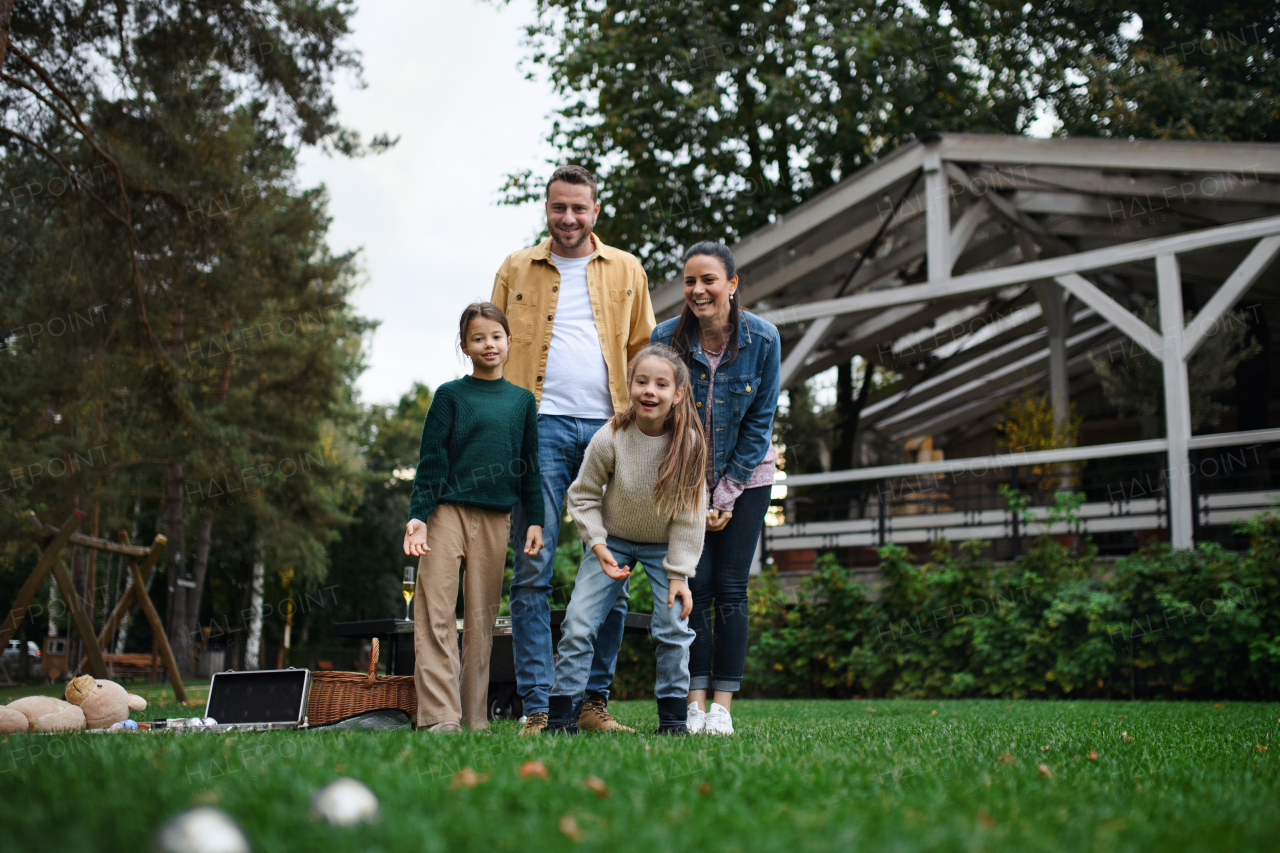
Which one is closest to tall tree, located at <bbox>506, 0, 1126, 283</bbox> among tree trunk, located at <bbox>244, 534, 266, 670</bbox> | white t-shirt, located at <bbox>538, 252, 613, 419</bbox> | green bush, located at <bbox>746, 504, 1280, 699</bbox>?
green bush, located at <bbox>746, 504, 1280, 699</bbox>

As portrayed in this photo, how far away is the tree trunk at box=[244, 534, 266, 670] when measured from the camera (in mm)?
28453

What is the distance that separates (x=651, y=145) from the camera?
15.7 m

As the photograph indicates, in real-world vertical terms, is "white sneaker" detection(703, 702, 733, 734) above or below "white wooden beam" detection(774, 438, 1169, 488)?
below

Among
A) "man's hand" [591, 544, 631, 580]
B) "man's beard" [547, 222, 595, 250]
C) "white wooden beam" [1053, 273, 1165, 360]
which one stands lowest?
"man's hand" [591, 544, 631, 580]

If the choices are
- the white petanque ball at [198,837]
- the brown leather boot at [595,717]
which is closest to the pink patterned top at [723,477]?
the brown leather boot at [595,717]

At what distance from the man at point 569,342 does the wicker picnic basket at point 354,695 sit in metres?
0.87

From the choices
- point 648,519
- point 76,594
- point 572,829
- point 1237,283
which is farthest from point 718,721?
point 1237,283

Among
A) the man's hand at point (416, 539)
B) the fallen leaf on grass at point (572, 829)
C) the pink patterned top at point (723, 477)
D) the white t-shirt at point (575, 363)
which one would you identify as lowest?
the fallen leaf on grass at point (572, 829)

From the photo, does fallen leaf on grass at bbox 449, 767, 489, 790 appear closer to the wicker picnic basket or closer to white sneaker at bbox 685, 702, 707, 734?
white sneaker at bbox 685, 702, 707, 734

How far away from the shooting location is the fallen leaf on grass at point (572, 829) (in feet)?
5.02

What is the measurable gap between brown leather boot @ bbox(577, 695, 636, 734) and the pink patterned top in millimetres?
913

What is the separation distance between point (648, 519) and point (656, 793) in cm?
174

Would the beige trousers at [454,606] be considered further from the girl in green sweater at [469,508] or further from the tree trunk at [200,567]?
the tree trunk at [200,567]

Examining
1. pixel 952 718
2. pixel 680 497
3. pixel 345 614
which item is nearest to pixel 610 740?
pixel 680 497
